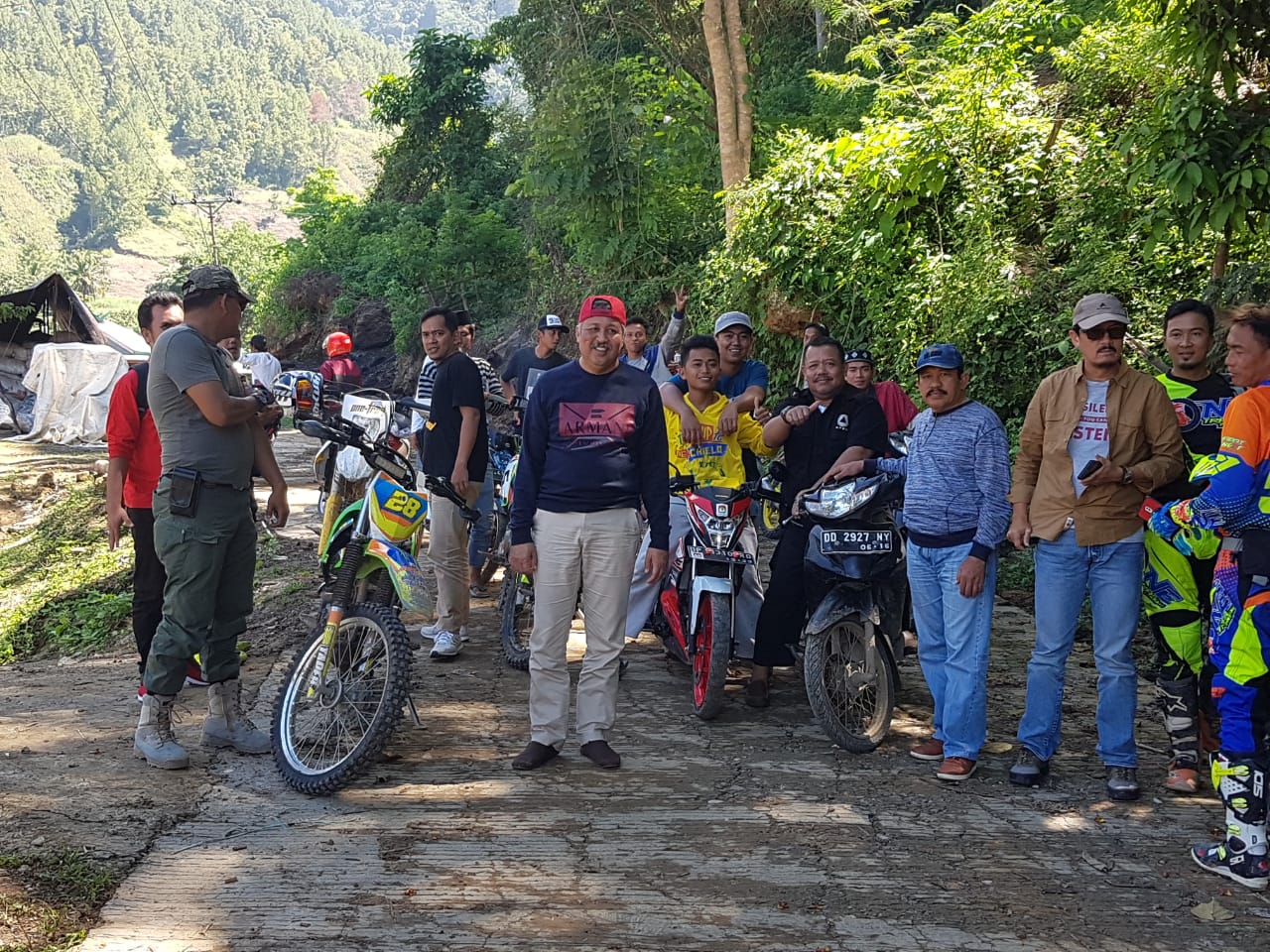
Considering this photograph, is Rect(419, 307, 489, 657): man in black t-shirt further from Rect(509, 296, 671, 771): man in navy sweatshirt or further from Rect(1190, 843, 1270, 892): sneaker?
Rect(1190, 843, 1270, 892): sneaker

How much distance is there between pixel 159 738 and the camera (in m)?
4.86

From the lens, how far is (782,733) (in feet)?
18.0

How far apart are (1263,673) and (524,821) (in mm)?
2661

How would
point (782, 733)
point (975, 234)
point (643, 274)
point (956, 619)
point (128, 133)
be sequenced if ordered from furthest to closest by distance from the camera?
1. point (128, 133)
2. point (643, 274)
3. point (975, 234)
4. point (782, 733)
5. point (956, 619)

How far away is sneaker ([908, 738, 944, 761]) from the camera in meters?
5.10

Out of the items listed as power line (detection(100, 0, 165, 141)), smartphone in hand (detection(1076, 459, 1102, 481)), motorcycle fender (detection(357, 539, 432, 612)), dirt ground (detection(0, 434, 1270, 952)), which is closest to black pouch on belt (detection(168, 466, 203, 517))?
motorcycle fender (detection(357, 539, 432, 612))

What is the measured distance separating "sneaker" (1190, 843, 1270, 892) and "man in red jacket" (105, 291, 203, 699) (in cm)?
462

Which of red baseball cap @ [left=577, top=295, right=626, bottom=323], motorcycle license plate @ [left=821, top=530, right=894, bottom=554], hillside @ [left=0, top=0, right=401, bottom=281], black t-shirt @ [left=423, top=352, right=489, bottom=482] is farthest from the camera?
hillside @ [left=0, top=0, right=401, bottom=281]

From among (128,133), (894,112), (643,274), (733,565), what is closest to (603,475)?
(733,565)

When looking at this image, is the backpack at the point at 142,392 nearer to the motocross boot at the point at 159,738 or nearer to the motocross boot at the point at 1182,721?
the motocross boot at the point at 159,738

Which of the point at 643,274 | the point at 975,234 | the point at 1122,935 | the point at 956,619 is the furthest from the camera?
the point at 643,274

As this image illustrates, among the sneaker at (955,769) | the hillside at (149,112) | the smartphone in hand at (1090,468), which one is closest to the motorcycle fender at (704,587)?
the sneaker at (955,769)

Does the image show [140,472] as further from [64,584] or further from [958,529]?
[64,584]

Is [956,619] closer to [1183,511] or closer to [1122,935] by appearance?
[1183,511]
